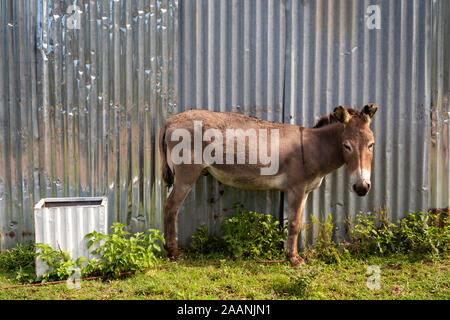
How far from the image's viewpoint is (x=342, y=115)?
14.3ft

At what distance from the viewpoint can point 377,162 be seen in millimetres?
5281

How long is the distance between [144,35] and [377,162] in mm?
4024

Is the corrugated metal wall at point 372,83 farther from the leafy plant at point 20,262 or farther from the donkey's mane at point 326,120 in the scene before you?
the leafy plant at point 20,262

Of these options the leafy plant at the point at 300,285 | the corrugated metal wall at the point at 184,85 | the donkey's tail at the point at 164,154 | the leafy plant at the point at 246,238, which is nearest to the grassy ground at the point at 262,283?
the leafy plant at the point at 300,285

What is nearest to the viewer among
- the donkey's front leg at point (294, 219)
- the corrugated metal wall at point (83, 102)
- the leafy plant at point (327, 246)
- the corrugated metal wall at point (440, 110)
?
the donkey's front leg at point (294, 219)

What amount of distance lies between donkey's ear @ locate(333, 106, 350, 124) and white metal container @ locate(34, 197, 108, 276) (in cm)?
315

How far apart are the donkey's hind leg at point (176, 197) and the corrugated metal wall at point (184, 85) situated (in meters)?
0.46

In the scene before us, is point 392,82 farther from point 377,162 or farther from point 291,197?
point 291,197

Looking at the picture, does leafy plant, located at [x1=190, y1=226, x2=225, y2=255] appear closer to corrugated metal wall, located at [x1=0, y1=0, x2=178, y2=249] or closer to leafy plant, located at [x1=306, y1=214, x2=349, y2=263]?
corrugated metal wall, located at [x1=0, y1=0, x2=178, y2=249]

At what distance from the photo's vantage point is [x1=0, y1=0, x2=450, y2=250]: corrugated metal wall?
516 centimetres

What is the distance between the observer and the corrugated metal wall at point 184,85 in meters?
5.16

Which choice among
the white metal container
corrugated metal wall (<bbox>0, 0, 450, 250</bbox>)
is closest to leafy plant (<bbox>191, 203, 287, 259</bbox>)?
corrugated metal wall (<bbox>0, 0, 450, 250</bbox>)

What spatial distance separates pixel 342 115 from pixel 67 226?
366cm

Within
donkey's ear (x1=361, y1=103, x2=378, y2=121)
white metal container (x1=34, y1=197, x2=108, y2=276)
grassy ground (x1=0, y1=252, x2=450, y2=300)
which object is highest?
donkey's ear (x1=361, y1=103, x2=378, y2=121)
